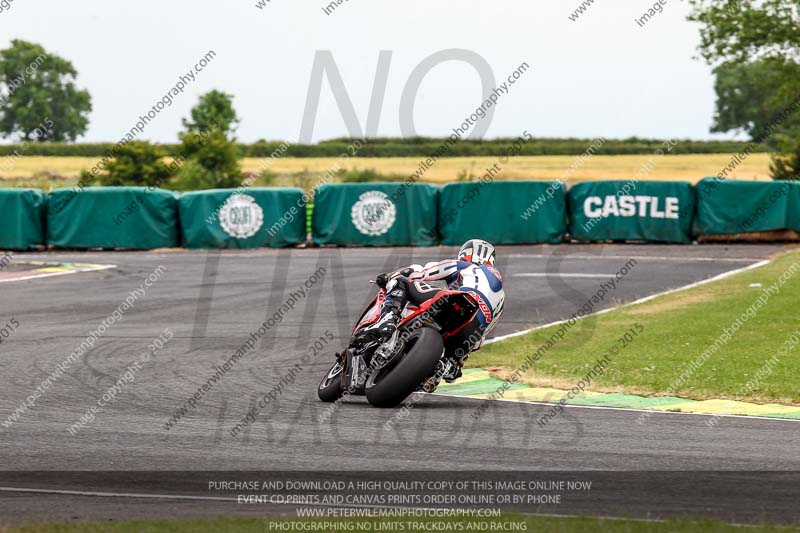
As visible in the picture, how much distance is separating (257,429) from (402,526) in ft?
10.5

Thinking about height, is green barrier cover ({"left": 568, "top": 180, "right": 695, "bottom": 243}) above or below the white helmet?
below

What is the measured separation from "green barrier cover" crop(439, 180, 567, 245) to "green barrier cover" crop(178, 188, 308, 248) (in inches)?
167

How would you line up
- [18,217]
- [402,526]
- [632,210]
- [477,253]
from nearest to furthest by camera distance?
[402,526] → [477,253] → [632,210] → [18,217]

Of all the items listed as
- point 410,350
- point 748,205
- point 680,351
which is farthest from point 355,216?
point 410,350

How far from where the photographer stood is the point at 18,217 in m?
32.5

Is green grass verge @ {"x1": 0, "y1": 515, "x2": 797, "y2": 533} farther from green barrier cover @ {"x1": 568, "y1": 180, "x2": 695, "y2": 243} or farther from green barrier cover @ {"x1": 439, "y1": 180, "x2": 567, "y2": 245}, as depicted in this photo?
→ green barrier cover @ {"x1": 568, "y1": 180, "x2": 695, "y2": 243}

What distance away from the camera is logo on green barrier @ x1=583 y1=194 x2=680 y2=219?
32.0 m

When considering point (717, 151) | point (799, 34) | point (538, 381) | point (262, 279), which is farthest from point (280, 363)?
point (717, 151)

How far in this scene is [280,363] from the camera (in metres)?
13.4

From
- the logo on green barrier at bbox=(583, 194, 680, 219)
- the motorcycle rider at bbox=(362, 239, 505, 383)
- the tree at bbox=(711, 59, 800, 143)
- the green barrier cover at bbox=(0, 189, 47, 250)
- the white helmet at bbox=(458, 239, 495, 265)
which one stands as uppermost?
the tree at bbox=(711, 59, 800, 143)

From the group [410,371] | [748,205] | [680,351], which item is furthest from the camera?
[748,205]

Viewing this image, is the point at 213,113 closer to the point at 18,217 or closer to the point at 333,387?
the point at 18,217

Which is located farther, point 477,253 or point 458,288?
point 477,253

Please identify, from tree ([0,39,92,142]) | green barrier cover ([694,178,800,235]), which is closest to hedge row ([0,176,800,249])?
green barrier cover ([694,178,800,235])
